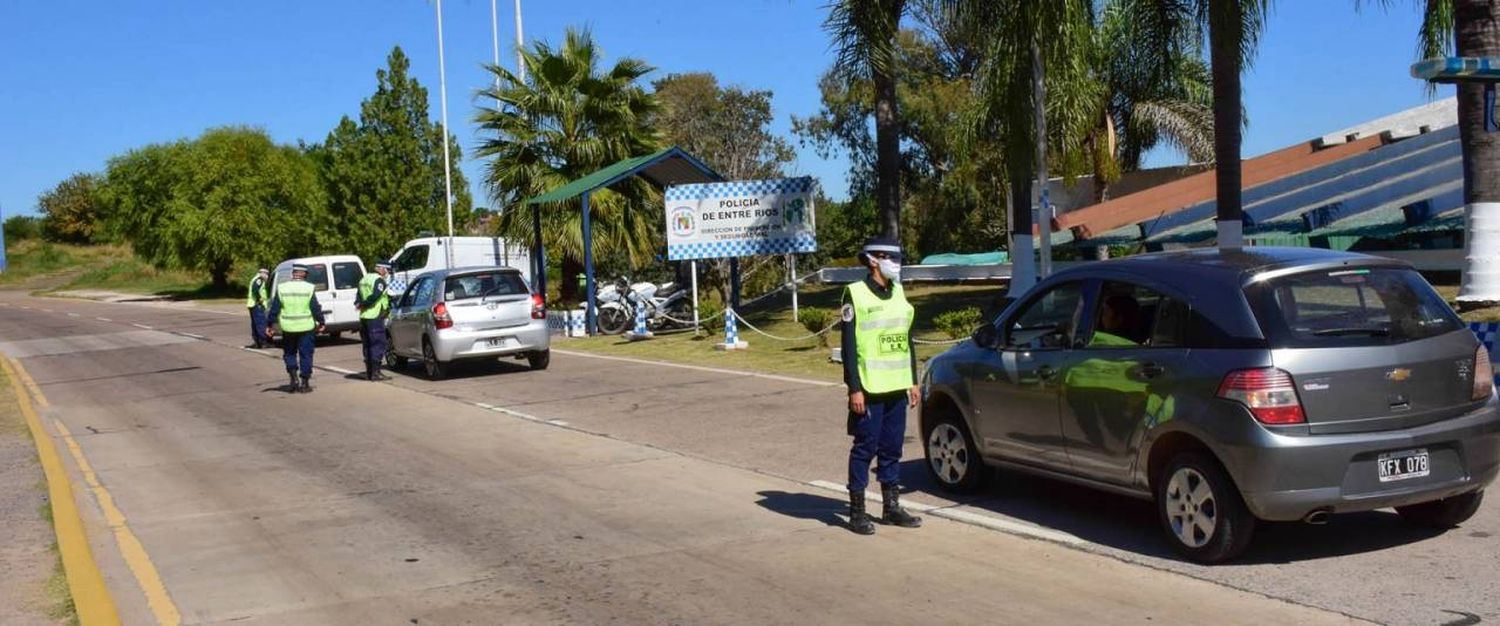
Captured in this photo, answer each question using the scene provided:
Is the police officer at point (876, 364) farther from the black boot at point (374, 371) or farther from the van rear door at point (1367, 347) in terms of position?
the black boot at point (374, 371)

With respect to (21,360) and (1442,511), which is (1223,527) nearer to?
(1442,511)

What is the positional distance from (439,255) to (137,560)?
85.6 feet

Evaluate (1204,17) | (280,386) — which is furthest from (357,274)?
(1204,17)

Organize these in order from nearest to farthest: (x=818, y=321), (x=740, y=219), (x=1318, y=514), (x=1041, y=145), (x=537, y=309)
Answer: (x=1318, y=514) < (x=1041, y=145) < (x=537, y=309) < (x=818, y=321) < (x=740, y=219)

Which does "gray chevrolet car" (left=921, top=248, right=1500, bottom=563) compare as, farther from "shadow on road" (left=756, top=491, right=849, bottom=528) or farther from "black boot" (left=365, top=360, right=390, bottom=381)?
"black boot" (left=365, top=360, right=390, bottom=381)

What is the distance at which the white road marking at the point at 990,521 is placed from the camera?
7.81 metres

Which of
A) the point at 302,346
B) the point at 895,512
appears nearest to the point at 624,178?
the point at 302,346

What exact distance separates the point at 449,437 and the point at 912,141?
1331 inches

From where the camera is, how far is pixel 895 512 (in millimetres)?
8211

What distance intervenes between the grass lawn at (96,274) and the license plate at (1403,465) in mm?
60351

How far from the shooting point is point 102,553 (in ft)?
28.0

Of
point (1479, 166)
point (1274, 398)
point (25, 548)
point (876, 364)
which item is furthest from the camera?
point (1479, 166)

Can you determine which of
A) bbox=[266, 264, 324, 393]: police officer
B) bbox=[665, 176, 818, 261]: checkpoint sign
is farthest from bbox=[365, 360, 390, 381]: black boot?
bbox=[665, 176, 818, 261]: checkpoint sign

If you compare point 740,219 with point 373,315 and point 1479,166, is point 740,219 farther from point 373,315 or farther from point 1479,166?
point 1479,166
